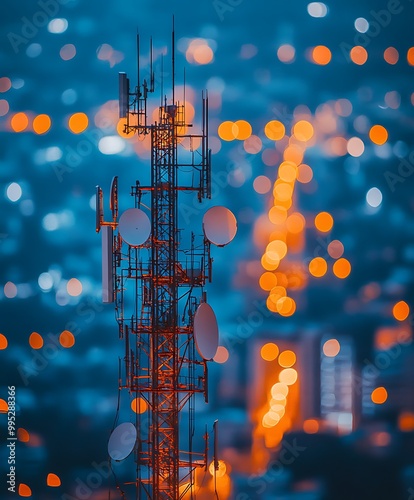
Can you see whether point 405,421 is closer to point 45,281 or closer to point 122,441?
point 122,441

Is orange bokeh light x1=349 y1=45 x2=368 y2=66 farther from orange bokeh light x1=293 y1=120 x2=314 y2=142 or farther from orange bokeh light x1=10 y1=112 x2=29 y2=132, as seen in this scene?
orange bokeh light x1=10 y1=112 x2=29 y2=132

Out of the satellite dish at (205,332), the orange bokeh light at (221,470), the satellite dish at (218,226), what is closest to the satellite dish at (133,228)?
the satellite dish at (218,226)

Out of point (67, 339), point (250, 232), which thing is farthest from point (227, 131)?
point (67, 339)

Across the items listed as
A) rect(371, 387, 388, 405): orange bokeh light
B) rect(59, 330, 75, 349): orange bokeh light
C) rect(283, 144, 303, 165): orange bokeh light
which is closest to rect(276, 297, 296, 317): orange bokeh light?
rect(371, 387, 388, 405): orange bokeh light

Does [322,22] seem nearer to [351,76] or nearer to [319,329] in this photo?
[351,76]

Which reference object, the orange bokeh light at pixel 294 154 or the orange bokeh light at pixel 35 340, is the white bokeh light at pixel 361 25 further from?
the orange bokeh light at pixel 35 340

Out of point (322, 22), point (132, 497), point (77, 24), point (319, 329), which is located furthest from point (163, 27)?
point (132, 497)
